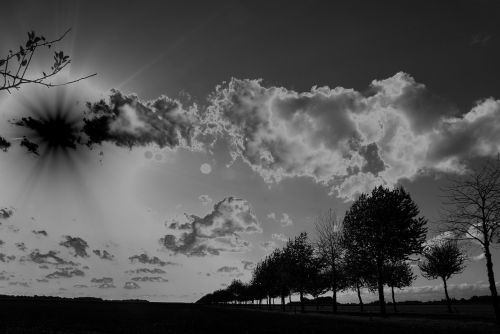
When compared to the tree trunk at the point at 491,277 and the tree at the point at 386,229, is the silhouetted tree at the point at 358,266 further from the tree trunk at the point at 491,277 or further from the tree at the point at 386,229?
the tree trunk at the point at 491,277

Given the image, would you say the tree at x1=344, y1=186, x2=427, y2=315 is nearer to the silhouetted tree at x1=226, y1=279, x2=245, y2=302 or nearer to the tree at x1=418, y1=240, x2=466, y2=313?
the tree at x1=418, y1=240, x2=466, y2=313

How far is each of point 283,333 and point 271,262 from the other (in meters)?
68.1

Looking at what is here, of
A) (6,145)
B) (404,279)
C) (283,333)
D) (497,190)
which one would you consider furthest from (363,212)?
(6,145)

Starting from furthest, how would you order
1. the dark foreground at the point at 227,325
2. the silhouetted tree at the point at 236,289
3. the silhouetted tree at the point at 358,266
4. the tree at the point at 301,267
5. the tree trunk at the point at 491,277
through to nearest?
the silhouetted tree at the point at 236,289 → the tree at the point at 301,267 → the silhouetted tree at the point at 358,266 → the tree trunk at the point at 491,277 → the dark foreground at the point at 227,325

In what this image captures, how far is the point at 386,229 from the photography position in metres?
43.2

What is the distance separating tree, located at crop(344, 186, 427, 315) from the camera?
141ft

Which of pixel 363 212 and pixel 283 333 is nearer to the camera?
pixel 283 333

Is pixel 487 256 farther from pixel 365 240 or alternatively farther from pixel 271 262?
pixel 271 262

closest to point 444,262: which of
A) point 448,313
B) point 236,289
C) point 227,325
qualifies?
point 448,313

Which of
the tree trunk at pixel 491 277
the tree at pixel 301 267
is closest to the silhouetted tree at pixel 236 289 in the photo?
the tree at pixel 301 267

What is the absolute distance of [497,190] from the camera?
3031 cm

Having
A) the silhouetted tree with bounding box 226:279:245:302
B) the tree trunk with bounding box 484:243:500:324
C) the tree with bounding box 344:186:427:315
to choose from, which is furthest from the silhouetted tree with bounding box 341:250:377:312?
the silhouetted tree with bounding box 226:279:245:302

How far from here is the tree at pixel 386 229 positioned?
141 ft

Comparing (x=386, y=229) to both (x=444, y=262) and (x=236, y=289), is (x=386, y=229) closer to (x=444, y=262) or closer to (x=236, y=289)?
(x=444, y=262)
